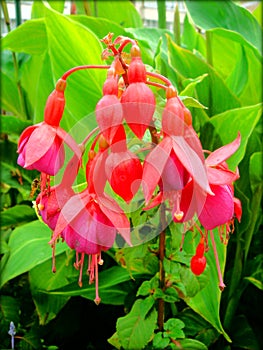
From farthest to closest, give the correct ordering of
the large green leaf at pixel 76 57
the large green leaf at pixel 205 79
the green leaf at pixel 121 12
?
the green leaf at pixel 121 12, the large green leaf at pixel 205 79, the large green leaf at pixel 76 57

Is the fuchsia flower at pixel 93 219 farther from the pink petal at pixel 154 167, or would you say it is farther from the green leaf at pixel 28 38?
the green leaf at pixel 28 38

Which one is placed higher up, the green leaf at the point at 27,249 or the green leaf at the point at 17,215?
the green leaf at the point at 27,249

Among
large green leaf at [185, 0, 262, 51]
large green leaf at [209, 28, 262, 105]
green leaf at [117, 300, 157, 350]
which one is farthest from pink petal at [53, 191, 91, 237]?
large green leaf at [185, 0, 262, 51]

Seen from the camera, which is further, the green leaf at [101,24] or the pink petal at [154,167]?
the green leaf at [101,24]

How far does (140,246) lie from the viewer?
22.6 inches

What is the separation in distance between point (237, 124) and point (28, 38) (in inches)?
15.6

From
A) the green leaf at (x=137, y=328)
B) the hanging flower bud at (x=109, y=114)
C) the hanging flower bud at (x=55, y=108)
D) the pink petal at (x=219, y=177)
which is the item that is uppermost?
the hanging flower bud at (x=109, y=114)

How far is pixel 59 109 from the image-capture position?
44 cm

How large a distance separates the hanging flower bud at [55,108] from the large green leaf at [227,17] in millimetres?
686

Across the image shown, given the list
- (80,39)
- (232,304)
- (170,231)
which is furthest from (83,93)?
(232,304)

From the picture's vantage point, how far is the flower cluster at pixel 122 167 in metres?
0.39

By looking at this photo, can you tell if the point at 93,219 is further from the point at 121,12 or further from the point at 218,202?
the point at 121,12

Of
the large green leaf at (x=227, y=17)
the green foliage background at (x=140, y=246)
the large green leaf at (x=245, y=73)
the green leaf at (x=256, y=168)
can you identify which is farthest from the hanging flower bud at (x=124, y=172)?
the large green leaf at (x=227, y=17)

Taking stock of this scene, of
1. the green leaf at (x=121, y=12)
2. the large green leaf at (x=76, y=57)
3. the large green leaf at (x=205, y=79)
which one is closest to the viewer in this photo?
the large green leaf at (x=76, y=57)
